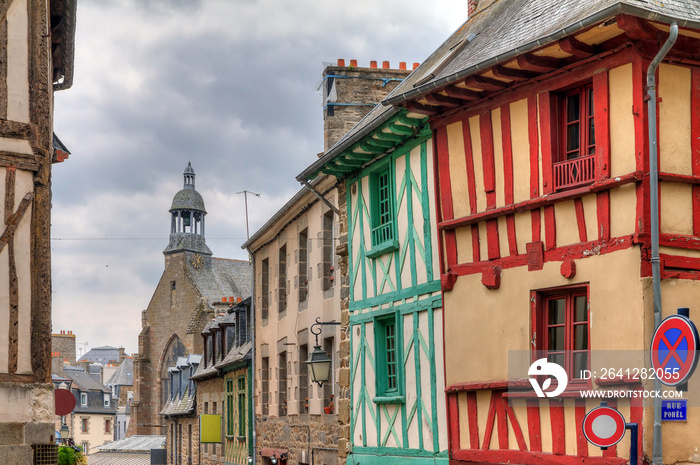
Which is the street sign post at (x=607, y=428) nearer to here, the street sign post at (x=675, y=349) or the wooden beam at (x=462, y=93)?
the street sign post at (x=675, y=349)

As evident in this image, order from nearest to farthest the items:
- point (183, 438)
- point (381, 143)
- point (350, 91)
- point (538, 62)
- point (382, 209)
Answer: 1. point (538, 62)
2. point (381, 143)
3. point (382, 209)
4. point (350, 91)
5. point (183, 438)

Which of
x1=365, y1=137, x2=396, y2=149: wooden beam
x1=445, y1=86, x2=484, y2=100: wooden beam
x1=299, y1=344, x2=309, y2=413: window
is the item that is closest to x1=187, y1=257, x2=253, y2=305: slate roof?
x1=299, y1=344, x2=309, y2=413: window

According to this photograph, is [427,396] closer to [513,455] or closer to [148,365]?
[513,455]

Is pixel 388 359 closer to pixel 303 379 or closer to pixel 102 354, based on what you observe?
pixel 303 379

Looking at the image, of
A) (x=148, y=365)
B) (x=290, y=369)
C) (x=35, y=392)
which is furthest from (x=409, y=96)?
(x=148, y=365)

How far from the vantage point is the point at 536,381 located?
9.16m

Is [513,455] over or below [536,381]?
below

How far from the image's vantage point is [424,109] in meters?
10.9

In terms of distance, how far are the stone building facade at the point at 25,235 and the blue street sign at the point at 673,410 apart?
229 inches

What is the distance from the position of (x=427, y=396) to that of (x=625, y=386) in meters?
3.39

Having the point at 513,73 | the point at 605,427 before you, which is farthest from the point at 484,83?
the point at 605,427

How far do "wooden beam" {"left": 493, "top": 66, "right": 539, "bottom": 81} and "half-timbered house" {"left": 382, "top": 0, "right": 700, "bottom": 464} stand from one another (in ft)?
0.05

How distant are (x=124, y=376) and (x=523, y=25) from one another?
67.8 m

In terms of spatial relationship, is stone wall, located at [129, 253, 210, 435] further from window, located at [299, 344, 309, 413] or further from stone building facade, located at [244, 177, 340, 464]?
window, located at [299, 344, 309, 413]
